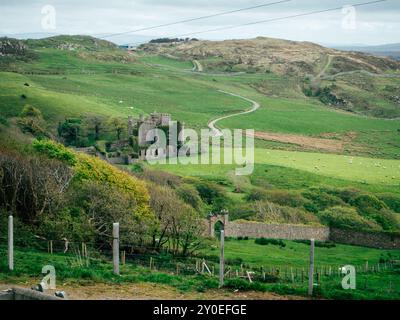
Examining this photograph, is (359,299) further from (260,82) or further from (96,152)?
(260,82)

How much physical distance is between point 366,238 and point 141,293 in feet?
95.5

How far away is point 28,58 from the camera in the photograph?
130 meters

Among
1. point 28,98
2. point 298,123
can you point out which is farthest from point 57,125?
point 298,123

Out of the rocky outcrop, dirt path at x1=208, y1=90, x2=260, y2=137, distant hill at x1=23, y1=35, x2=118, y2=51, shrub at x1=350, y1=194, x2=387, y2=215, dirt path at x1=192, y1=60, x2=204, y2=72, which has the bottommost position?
shrub at x1=350, y1=194, x2=387, y2=215

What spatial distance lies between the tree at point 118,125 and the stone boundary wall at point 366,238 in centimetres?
3216

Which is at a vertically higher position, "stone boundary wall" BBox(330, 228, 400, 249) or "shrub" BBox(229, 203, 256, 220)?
"shrub" BBox(229, 203, 256, 220)

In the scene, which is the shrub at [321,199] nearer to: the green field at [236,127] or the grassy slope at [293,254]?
the green field at [236,127]

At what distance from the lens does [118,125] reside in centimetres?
7481

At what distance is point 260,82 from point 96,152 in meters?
86.5

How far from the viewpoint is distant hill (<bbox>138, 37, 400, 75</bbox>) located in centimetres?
17100

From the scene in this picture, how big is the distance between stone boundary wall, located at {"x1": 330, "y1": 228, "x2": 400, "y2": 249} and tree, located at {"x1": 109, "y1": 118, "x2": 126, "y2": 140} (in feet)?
106

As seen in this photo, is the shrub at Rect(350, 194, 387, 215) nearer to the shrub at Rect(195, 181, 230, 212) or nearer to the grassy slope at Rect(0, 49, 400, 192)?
the shrub at Rect(195, 181, 230, 212)

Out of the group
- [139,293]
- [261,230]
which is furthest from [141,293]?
[261,230]

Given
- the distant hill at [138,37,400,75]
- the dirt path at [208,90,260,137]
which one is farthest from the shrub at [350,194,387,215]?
the distant hill at [138,37,400,75]
